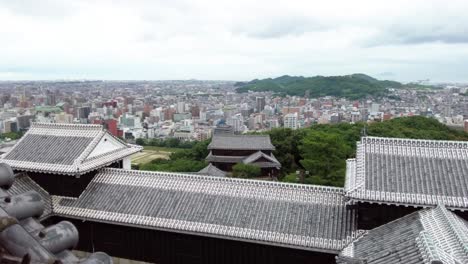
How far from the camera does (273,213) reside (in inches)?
477

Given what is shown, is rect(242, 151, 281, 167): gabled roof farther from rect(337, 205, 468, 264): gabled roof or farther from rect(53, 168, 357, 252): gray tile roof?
rect(337, 205, 468, 264): gabled roof

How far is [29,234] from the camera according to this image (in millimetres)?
2541

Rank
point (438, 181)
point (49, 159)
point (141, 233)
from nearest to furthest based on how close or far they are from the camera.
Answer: point (438, 181), point (141, 233), point (49, 159)

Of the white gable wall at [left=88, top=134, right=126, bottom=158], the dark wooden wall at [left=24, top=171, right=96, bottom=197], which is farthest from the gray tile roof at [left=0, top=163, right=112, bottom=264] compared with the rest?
the white gable wall at [left=88, top=134, right=126, bottom=158]

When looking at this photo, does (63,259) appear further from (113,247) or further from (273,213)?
(113,247)

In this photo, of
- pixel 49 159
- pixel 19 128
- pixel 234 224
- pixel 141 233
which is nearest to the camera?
pixel 234 224

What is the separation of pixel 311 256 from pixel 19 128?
102341 mm

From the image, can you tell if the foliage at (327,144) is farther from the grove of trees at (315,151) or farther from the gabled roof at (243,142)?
the gabled roof at (243,142)

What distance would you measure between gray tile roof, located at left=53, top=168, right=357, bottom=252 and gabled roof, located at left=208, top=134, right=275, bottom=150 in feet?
77.3

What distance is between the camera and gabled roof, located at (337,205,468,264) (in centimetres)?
765

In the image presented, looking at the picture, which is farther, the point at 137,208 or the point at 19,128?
the point at 19,128

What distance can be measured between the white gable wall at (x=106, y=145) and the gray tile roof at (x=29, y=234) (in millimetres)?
11805

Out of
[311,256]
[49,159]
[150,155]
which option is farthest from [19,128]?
[311,256]

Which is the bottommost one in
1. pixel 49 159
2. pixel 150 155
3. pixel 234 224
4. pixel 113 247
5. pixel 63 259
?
pixel 150 155
